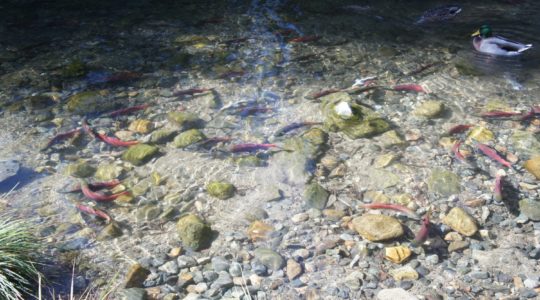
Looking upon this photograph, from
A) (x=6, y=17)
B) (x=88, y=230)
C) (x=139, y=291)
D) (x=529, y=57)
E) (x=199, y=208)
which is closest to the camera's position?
(x=139, y=291)

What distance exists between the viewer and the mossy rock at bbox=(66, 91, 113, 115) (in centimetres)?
602

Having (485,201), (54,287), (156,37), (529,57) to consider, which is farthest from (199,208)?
(529,57)

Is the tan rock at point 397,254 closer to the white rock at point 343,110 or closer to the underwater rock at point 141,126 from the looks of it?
the white rock at point 343,110

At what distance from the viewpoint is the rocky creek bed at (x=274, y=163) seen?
376 cm

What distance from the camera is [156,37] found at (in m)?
8.09

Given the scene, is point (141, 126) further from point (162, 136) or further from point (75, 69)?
point (75, 69)

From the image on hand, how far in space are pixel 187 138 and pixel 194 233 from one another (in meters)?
1.58

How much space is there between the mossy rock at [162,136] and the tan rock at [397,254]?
111 inches

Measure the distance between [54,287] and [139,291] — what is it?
66 centimetres

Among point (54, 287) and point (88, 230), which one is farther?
point (88, 230)

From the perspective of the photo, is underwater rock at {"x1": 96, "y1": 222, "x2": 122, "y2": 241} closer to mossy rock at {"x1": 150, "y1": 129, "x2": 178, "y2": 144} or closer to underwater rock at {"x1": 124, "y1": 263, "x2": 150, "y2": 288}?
underwater rock at {"x1": 124, "y1": 263, "x2": 150, "y2": 288}

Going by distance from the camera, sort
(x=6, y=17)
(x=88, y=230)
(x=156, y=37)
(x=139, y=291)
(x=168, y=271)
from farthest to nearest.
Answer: (x=6, y=17) < (x=156, y=37) < (x=88, y=230) < (x=168, y=271) < (x=139, y=291)

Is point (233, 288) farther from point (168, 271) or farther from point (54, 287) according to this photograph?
point (54, 287)

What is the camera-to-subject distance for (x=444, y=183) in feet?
15.1
